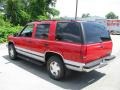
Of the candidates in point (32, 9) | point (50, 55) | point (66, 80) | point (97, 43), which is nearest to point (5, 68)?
Answer: point (50, 55)

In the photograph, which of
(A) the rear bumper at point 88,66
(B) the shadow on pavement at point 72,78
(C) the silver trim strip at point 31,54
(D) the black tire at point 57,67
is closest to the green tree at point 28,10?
(C) the silver trim strip at point 31,54

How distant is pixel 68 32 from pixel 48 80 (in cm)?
175

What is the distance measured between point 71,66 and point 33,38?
2295 millimetres

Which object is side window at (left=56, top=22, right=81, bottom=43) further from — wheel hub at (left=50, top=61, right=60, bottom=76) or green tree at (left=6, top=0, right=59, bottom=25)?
green tree at (left=6, top=0, right=59, bottom=25)

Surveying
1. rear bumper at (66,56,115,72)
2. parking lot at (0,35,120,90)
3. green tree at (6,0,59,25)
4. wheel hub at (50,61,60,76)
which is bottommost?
parking lot at (0,35,120,90)

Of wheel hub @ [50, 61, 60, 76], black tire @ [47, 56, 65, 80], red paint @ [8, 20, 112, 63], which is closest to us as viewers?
red paint @ [8, 20, 112, 63]

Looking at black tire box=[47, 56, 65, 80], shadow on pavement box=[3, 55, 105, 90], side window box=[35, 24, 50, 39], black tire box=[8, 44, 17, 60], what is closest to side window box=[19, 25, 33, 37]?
side window box=[35, 24, 50, 39]

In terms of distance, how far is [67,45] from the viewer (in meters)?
6.23

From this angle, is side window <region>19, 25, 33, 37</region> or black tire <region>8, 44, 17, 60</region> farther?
black tire <region>8, 44, 17, 60</region>

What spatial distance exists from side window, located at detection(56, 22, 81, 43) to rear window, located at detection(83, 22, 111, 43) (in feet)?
0.86

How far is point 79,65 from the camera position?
5957 mm

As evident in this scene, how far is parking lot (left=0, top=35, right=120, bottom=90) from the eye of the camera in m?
6.27

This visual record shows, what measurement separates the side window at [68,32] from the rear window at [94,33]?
0.86 ft

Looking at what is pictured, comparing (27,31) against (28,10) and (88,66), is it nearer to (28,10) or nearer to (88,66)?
(88,66)
